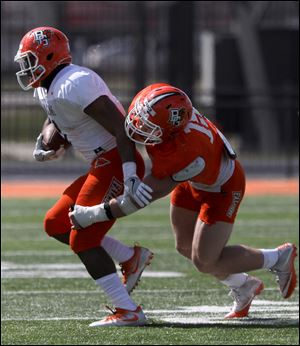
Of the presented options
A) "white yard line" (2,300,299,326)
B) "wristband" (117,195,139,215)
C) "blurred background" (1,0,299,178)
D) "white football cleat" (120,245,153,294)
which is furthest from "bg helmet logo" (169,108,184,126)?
"blurred background" (1,0,299,178)

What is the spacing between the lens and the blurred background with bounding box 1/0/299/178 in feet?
60.1

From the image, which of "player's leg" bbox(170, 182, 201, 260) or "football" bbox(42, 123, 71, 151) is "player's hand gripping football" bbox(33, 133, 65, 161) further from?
"player's leg" bbox(170, 182, 201, 260)

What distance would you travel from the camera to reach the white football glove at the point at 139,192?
6438mm

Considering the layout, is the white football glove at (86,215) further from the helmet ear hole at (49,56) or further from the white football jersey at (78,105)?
the helmet ear hole at (49,56)

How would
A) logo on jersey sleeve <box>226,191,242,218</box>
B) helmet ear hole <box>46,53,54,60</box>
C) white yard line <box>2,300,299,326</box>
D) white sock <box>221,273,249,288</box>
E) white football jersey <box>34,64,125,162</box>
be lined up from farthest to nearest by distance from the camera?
white sock <box>221,273,249,288</box> < white yard line <box>2,300,299,326</box> < logo on jersey sleeve <box>226,191,242,218</box> < helmet ear hole <box>46,53,54,60</box> < white football jersey <box>34,64,125,162</box>

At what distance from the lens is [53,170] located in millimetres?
17484

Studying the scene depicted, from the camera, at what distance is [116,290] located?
22.5 ft

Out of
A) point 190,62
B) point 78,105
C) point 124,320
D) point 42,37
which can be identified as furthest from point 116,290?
point 190,62

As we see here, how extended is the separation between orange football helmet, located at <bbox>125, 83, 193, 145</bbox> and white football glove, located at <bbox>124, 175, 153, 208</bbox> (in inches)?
8.4

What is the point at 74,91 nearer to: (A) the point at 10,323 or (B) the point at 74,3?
(A) the point at 10,323

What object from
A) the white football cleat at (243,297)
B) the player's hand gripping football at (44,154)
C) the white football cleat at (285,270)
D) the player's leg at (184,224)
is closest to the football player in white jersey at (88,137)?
the player's hand gripping football at (44,154)

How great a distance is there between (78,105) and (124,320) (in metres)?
1.17

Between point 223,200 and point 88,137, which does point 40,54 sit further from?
point 223,200

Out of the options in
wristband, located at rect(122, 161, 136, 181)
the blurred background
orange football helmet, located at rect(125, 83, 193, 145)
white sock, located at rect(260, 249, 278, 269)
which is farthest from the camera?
the blurred background
